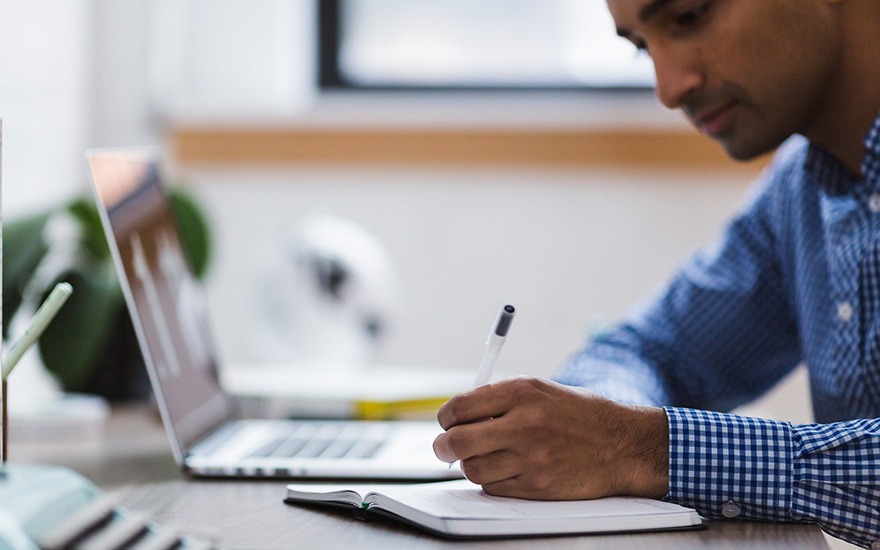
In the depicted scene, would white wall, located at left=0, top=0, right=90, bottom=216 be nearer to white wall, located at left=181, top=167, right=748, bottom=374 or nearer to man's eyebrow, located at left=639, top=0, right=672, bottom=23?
white wall, located at left=181, top=167, right=748, bottom=374

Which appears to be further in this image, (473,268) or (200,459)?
(473,268)

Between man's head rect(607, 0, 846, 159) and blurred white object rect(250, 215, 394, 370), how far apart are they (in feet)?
2.61

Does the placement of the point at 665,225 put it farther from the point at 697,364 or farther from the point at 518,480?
the point at 518,480

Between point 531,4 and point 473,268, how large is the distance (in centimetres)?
67

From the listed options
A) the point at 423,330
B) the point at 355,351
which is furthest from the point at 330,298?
the point at 423,330

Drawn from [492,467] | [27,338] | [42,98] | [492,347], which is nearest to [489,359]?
[492,347]

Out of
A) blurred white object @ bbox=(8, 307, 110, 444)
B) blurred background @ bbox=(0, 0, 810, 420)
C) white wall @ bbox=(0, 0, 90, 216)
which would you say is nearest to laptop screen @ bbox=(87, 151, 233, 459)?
blurred white object @ bbox=(8, 307, 110, 444)

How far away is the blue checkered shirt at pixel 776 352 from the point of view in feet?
2.66

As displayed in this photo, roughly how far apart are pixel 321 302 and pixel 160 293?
30.6 inches

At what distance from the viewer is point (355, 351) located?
6.09 ft

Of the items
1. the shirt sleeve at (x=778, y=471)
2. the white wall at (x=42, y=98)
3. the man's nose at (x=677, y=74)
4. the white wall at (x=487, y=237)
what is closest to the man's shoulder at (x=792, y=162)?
the man's nose at (x=677, y=74)

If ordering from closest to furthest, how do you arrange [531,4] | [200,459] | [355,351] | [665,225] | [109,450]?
[200,459] → [109,450] → [355,351] → [665,225] → [531,4]

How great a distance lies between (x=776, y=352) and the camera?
142cm

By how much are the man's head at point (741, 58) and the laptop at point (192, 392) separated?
A: 47 cm
